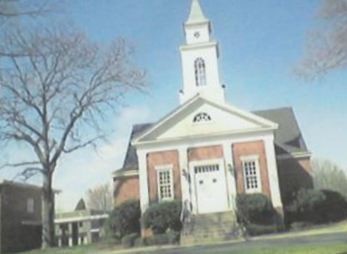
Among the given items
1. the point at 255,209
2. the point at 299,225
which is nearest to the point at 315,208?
the point at 299,225

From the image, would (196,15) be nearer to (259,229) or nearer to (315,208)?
(315,208)

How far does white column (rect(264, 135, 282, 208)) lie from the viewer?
29.5 meters

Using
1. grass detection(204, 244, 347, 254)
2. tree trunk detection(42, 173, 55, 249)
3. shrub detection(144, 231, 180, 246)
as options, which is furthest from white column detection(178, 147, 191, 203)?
grass detection(204, 244, 347, 254)

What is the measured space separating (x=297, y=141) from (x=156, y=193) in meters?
10.7

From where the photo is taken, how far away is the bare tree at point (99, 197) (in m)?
119

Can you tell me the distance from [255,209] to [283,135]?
30.9ft

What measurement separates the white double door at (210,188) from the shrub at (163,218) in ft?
5.30

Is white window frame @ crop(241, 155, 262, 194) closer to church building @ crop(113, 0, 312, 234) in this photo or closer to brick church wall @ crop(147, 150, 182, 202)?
church building @ crop(113, 0, 312, 234)

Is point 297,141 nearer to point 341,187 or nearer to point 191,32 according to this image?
point 191,32

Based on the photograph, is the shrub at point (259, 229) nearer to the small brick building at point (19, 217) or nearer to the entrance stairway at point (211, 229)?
the entrance stairway at point (211, 229)

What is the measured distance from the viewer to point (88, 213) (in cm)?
5384

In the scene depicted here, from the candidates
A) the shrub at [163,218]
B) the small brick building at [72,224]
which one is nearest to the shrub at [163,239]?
A: the shrub at [163,218]

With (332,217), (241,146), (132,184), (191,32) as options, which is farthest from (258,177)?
(191,32)

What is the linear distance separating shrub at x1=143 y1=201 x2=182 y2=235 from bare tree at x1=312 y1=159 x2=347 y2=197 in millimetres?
59333
